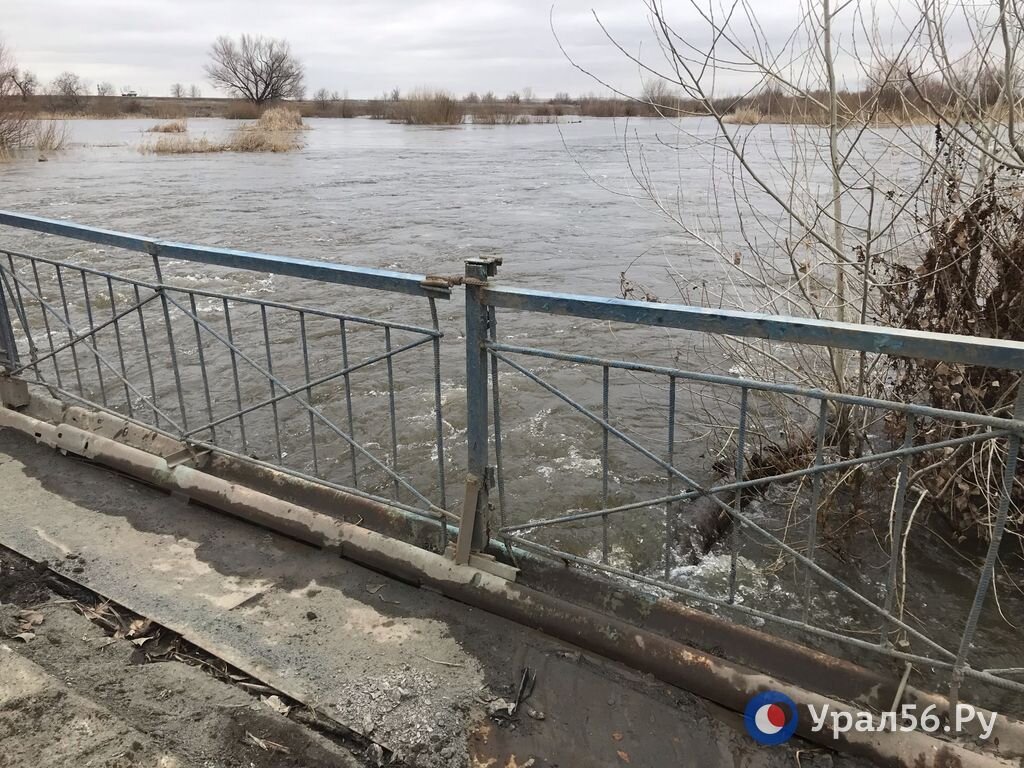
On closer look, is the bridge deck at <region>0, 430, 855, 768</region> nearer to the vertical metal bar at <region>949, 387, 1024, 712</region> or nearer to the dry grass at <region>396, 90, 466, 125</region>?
the vertical metal bar at <region>949, 387, 1024, 712</region>

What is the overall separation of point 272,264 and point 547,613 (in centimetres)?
155

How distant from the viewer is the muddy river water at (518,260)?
4.18 metres

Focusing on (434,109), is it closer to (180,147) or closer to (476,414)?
(180,147)

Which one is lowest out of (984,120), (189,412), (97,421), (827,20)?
(189,412)

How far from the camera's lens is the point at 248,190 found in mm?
18594

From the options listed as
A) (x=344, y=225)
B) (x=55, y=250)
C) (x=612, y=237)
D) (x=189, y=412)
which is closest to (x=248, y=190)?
(x=344, y=225)

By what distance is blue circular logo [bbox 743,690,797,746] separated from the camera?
2.10m

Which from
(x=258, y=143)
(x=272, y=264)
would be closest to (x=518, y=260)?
(x=272, y=264)

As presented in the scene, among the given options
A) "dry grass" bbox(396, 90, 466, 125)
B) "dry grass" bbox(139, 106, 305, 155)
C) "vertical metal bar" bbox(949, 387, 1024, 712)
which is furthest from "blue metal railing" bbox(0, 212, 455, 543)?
"dry grass" bbox(396, 90, 466, 125)

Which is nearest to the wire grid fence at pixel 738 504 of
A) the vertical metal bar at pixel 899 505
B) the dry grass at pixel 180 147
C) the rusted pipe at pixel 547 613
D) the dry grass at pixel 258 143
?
the vertical metal bar at pixel 899 505

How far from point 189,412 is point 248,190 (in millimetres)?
14051

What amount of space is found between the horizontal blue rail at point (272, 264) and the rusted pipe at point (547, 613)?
902 millimetres

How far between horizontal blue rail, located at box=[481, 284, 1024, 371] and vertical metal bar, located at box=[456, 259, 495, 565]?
0.06m

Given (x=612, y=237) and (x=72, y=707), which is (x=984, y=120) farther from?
(x=612, y=237)
